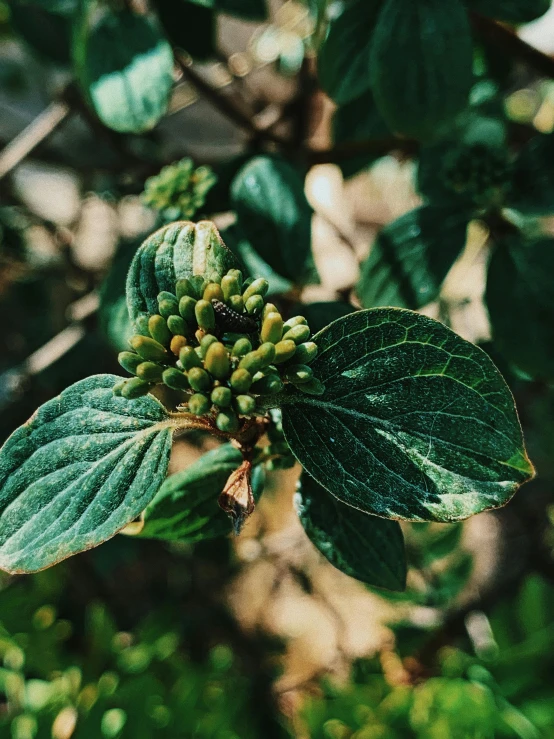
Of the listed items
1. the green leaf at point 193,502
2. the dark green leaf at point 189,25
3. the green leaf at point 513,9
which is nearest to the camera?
the green leaf at point 193,502

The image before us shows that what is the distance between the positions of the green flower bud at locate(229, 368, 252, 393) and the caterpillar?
4cm

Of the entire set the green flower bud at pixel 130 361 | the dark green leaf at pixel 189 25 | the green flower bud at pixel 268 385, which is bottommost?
the green flower bud at pixel 268 385

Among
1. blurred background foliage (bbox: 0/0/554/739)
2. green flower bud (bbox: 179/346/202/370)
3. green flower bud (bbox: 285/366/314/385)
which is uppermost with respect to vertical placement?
green flower bud (bbox: 179/346/202/370)

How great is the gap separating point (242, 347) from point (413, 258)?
34 centimetres

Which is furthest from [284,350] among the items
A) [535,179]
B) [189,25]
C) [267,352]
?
[189,25]

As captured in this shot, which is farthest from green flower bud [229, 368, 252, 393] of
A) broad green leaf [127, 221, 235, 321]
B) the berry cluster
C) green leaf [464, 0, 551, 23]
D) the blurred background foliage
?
green leaf [464, 0, 551, 23]

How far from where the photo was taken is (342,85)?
27.3 inches

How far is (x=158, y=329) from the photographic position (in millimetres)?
398

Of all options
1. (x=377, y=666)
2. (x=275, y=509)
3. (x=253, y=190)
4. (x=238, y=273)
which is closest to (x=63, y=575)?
(x=275, y=509)

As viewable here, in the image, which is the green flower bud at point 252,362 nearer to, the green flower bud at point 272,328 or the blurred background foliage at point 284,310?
the green flower bud at point 272,328

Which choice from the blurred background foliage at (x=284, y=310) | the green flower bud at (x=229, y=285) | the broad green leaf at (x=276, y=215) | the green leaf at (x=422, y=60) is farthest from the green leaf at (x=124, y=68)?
the green flower bud at (x=229, y=285)

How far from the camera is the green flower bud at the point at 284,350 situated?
0.38 m

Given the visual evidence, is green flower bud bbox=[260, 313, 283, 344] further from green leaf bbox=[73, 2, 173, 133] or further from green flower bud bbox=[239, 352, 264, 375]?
green leaf bbox=[73, 2, 173, 133]

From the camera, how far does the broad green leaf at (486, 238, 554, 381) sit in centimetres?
63
